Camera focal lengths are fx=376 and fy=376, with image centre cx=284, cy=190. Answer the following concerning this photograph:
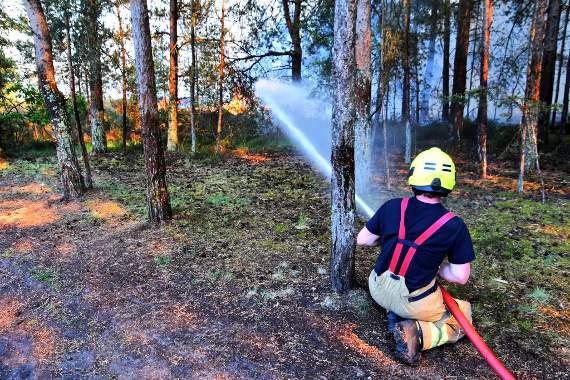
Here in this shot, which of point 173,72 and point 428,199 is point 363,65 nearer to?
point 428,199

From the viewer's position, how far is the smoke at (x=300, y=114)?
17.1m

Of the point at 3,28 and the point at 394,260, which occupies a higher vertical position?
the point at 3,28

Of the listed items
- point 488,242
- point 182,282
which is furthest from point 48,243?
point 488,242

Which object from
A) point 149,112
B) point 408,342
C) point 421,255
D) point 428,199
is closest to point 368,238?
point 421,255

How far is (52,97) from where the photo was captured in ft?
27.6

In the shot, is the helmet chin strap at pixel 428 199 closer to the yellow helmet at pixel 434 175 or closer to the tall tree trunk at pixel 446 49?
the yellow helmet at pixel 434 175

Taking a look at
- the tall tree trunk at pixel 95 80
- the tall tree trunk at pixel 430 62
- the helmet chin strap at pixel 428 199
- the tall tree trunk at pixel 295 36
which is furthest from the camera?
the tall tree trunk at pixel 295 36

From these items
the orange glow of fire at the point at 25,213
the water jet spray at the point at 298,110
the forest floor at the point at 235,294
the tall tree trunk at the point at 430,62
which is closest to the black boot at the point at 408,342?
the forest floor at the point at 235,294

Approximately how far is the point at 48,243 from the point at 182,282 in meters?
3.13

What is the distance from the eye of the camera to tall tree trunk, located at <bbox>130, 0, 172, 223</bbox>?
20.6 feet

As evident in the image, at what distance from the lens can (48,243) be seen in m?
6.55

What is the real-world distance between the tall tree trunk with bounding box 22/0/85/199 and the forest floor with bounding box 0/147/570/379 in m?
0.70

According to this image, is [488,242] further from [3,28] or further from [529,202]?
[3,28]

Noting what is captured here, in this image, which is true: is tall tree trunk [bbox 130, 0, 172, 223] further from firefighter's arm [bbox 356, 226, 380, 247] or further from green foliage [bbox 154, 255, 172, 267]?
firefighter's arm [bbox 356, 226, 380, 247]
